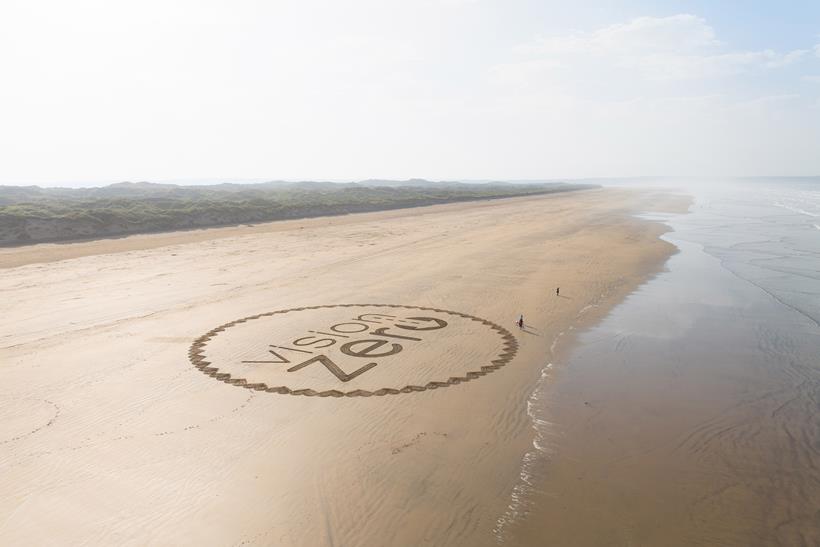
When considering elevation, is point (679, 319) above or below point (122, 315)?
below

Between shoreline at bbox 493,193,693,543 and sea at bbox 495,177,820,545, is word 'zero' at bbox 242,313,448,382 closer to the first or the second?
shoreline at bbox 493,193,693,543

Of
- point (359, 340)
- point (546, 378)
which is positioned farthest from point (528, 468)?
point (359, 340)

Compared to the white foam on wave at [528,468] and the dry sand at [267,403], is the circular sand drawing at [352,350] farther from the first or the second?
the white foam on wave at [528,468]

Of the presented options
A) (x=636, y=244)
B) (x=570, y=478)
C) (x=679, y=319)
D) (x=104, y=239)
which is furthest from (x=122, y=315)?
(x=636, y=244)

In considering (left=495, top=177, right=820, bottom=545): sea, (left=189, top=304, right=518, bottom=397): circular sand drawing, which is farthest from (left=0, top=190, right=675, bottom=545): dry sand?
(left=495, top=177, right=820, bottom=545): sea

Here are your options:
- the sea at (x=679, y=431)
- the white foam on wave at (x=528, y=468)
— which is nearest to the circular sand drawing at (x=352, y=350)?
the white foam on wave at (x=528, y=468)

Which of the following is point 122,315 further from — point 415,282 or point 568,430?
point 568,430
